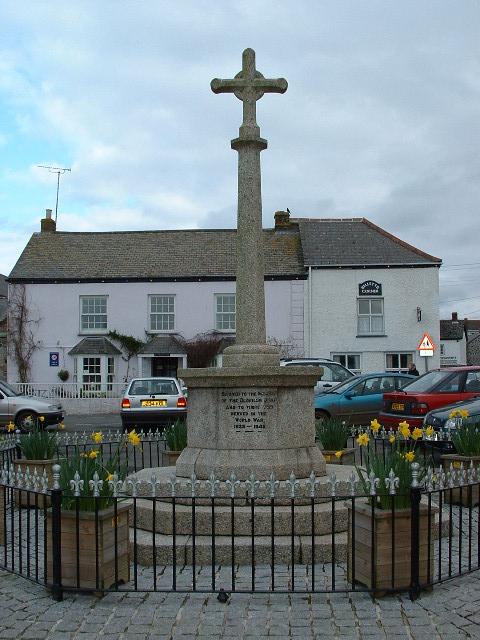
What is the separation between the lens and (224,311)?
31.2 m

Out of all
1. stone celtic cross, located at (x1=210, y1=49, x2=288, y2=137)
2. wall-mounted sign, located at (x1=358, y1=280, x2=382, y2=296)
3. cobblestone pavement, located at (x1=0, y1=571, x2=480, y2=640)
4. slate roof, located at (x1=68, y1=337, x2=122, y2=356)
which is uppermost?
stone celtic cross, located at (x1=210, y1=49, x2=288, y2=137)

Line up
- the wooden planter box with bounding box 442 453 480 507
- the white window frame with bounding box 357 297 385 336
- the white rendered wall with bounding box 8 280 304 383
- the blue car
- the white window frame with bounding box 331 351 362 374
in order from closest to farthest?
the wooden planter box with bounding box 442 453 480 507, the blue car, the white window frame with bounding box 357 297 385 336, the white window frame with bounding box 331 351 362 374, the white rendered wall with bounding box 8 280 304 383

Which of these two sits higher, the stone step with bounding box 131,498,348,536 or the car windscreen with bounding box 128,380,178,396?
the car windscreen with bounding box 128,380,178,396

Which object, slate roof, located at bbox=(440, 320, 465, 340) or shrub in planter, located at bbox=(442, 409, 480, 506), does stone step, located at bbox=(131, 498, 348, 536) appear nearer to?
shrub in planter, located at bbox=(442, 409, 480, 506)

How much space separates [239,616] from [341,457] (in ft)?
17.0

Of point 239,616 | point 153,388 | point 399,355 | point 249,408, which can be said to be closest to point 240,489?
point 249,408

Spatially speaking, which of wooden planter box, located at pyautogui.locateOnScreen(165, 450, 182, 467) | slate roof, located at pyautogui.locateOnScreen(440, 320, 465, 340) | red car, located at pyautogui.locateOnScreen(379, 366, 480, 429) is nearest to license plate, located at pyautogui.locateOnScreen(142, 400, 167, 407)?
red car, located at pyautogui.locateOnScreen(379, 366, 480, 429)

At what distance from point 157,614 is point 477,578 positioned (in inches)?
108

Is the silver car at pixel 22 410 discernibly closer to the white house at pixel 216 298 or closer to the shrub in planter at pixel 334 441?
the white house at pixel 216 298

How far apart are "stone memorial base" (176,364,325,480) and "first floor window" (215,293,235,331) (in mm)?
23264

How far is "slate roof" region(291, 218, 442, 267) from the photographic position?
3030 centimetres

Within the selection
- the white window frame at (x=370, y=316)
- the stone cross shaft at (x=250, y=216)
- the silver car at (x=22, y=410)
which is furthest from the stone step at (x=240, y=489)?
the white window frame at (x=370, y=316)

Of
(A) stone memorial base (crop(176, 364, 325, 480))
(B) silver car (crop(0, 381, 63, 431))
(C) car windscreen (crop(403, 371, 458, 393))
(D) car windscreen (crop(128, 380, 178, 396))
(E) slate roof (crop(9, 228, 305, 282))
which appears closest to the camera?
(A) stone memorial base (crop(176, 364, 325, 480))

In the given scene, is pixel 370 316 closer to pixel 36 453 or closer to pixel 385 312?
pixel 385 312
